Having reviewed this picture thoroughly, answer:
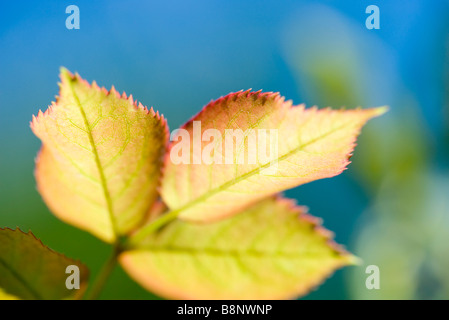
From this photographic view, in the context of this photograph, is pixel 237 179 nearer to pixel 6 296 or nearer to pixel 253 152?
pixel 253 152

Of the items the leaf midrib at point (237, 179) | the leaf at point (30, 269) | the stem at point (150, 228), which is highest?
the leaf midrib at point (237, 179)

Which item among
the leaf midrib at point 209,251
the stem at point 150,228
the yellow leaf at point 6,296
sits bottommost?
the yellow leaf at point 6,296

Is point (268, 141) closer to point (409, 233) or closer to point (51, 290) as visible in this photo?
point (51, 290)

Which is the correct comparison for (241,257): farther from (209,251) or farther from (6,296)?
(6,296)

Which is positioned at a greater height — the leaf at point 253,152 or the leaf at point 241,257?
the leaf at point 253,152

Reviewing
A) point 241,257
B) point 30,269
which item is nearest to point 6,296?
point 30,269
